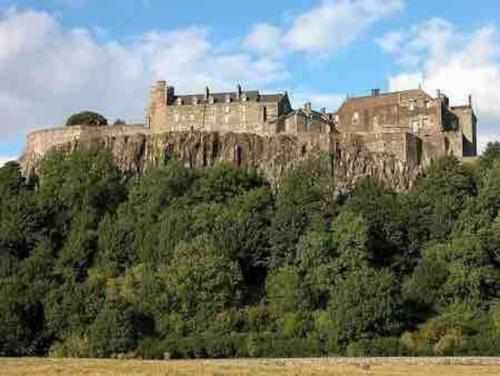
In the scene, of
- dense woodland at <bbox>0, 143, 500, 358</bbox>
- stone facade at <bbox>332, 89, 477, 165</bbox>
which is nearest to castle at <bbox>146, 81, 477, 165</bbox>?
stone facade at <bbox>332, 89, 477, 165</bbox>

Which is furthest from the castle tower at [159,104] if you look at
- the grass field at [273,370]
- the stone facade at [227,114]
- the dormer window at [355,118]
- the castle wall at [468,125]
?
the grass field at [273,370]

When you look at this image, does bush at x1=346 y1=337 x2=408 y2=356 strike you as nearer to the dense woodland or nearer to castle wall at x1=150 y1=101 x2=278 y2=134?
the dense woodland

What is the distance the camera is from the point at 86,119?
369ft

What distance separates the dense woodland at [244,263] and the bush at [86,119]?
19467mm

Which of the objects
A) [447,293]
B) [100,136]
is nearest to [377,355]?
[447,293]

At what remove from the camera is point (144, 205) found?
85.1m

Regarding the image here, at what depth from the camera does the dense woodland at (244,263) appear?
2559 inches

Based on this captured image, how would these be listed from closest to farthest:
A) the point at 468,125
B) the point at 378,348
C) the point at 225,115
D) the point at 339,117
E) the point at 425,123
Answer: the point at 378,348
the point at 425,123
the point at 468,125
the point at 225,115
the point at 339,117

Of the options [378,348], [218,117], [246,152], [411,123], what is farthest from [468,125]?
[378,348]

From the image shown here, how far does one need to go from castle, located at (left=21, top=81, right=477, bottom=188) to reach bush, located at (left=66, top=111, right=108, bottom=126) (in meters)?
10.0

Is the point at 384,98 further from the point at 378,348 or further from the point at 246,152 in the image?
the point at 378,348

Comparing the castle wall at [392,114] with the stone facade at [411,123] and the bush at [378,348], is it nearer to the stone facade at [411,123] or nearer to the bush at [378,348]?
the stone facade at [411,123]

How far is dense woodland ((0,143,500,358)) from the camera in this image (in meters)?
65.0

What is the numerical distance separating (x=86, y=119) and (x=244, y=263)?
40685mm
